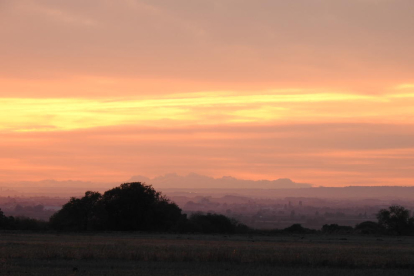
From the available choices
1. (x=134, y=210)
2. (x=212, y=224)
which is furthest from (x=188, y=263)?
(x=212, y=224)

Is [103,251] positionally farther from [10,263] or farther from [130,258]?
[10,263]

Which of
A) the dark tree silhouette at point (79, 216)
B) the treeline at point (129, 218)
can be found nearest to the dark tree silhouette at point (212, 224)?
the treeline at point (129, 218)

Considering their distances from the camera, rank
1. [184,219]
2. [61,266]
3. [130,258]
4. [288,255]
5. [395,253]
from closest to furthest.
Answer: [61,266], [130,258], [288,255], [395,253], [184,219]

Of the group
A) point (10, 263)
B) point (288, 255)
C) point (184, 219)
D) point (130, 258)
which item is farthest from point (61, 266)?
point (184, 219)

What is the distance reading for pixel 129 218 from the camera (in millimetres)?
88312

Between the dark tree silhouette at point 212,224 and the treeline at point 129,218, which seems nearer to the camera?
the treeline at point 129,218

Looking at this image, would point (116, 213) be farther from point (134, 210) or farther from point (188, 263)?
point (188, 263)

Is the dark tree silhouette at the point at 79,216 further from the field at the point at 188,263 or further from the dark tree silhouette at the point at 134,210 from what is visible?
the field at the point at 188,263

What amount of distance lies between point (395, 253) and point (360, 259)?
23.9 ft

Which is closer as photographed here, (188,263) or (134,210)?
(188,263)

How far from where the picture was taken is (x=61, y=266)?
30.7 m

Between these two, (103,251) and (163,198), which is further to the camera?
(163,198)

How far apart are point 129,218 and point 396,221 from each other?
4284 cm

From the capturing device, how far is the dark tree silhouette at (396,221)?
9156 cm
